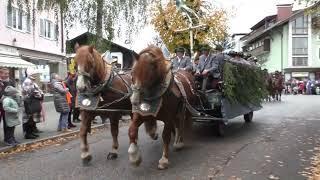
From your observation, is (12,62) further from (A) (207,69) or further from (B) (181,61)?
(A) (207,69)

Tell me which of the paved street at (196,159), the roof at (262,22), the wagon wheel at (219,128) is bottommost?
the paved street at (196,159)

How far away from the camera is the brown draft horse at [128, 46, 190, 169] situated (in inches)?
325

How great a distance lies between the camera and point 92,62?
9.30 meters

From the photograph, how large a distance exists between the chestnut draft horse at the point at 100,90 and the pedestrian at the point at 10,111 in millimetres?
2510

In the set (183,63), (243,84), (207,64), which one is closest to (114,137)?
(183,63)

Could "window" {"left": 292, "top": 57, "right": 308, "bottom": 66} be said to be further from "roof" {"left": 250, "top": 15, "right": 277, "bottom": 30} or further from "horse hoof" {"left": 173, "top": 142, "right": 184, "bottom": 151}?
"horse hoof" {"left": 173, "top": 142, "right": 184, "bottom": 151}

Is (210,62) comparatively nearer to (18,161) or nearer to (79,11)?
(18,161)

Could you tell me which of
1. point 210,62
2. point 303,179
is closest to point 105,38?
point 210,62

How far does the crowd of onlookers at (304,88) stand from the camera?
55312 mm

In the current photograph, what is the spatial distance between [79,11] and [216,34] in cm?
2044

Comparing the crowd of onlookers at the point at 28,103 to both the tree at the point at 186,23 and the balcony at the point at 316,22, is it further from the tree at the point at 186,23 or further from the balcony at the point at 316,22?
the tree at the point at 186,23

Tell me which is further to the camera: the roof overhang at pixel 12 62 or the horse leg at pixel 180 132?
the roof overhang at pixel 12 62

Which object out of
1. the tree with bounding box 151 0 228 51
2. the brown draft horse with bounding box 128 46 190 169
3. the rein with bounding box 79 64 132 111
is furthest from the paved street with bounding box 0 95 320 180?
the tree with bounding box 151 0 228 51

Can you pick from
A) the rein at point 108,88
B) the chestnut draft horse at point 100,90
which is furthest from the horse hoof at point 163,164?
the rein at point 108,88
